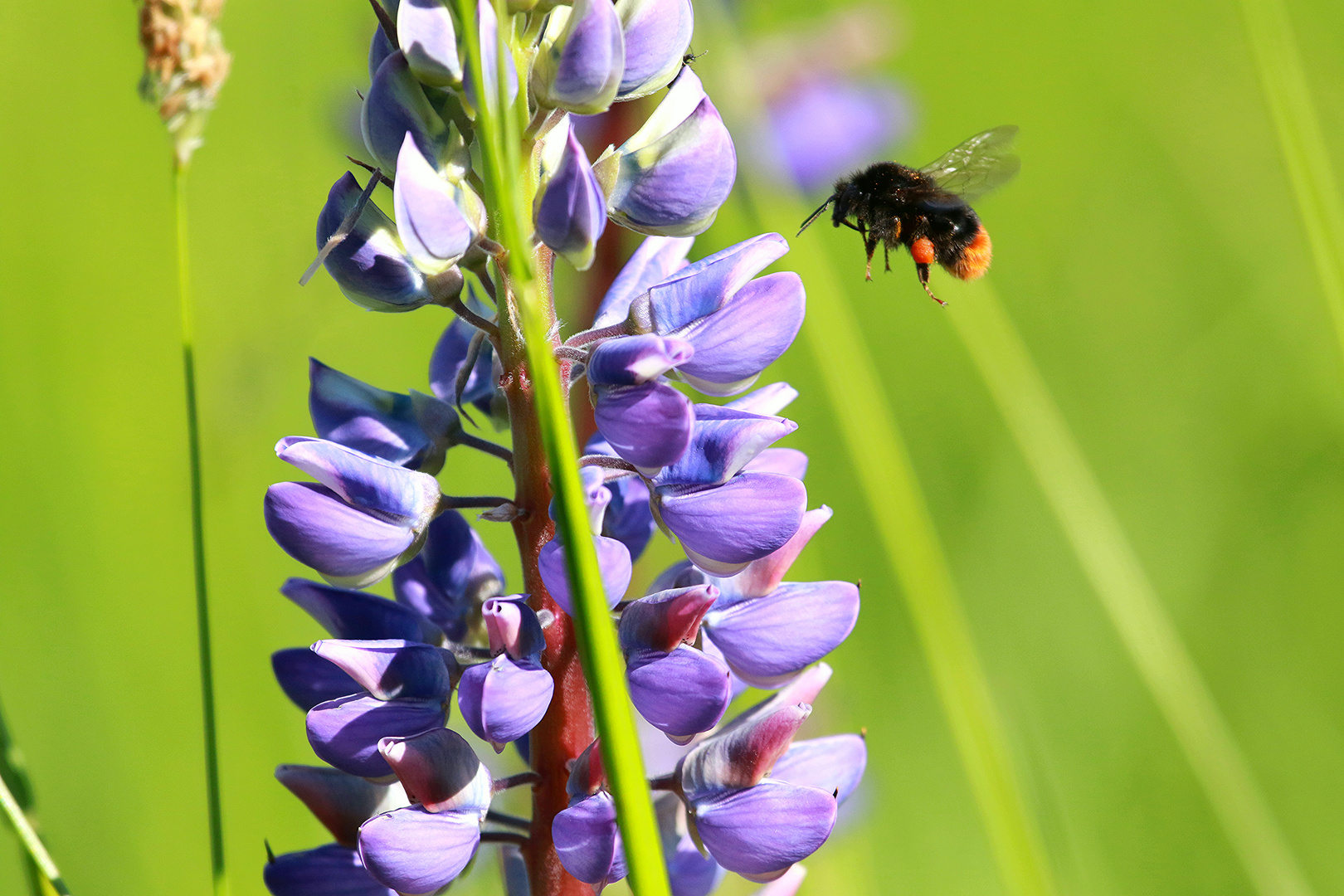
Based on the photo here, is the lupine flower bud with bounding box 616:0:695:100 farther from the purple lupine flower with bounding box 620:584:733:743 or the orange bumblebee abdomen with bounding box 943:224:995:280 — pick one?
the orange bumblebee abdomen with bounding box 943:224:995:280

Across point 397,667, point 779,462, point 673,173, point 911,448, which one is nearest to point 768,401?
point 779,462

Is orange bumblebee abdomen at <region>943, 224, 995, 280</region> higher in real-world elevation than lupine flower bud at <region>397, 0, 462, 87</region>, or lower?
higher

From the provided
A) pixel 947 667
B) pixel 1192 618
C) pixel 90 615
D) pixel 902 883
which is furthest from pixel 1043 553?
pixel 90 615

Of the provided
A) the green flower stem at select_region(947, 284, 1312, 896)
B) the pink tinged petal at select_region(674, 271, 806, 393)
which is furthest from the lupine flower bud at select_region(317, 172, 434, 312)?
the green flower stem at select_region(947, 284, 1312, 896)

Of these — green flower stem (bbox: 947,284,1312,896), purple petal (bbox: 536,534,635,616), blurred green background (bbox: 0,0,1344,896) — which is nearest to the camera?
purple petal (bbox: 536,534,635,616)

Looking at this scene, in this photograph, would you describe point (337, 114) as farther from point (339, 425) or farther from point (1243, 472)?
point (1243, 472)

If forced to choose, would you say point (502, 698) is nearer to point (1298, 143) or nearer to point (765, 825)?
point (765, 825)

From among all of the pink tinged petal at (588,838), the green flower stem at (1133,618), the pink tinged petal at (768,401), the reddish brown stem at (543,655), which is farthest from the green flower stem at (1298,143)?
the pink tinged petal at (588,838)
